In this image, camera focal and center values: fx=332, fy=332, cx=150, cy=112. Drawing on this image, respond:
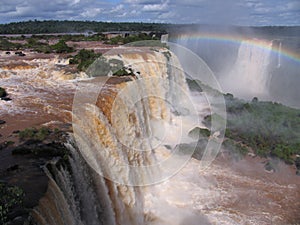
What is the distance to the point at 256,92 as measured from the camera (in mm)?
37781

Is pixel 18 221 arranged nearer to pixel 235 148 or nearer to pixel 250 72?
pixel 235 148

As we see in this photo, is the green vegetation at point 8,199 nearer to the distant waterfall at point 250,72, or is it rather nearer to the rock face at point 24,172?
the rock face at point 24,172

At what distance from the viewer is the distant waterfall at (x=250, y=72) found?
3831 centimetres

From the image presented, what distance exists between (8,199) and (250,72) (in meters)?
37.2

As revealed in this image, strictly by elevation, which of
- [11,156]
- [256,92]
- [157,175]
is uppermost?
[11,156]

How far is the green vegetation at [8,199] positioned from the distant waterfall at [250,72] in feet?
107

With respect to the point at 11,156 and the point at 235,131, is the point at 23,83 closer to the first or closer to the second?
the point at 11,156

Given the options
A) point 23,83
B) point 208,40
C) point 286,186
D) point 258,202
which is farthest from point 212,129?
point 208,40

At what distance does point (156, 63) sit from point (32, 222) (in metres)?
14.8

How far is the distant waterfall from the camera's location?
126ft

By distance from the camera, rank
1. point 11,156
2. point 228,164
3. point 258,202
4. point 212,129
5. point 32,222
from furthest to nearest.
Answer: point 212,129 → point 228,164 → point 258,202 → point 11,156 → point 32,222

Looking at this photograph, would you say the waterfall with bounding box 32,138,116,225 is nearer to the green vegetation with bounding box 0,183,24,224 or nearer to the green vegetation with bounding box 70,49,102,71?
the green vegetation with bounding box 0,183,24,224

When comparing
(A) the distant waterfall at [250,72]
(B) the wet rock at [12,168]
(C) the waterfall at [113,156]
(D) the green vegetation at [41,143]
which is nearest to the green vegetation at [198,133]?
(C) the waterfall at [113,156]

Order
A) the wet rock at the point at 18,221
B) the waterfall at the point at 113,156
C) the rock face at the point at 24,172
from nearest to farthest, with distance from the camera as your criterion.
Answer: the wet rock at the point at 18,221
the rock face at the point at 24,172
the waterfall at the point at 113,156
